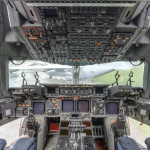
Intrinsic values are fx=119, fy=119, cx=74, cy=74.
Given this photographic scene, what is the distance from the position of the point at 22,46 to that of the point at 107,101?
9.39ft

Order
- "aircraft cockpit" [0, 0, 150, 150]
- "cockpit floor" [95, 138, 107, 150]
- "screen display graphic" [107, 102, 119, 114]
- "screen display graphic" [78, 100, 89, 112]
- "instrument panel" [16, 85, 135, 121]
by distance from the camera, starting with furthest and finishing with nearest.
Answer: "screen display graphic" [78, 100, 89, 112] → "screen display graphic" [107, 102, 119, 114] → "instrument panel" [16, 85, 135, 121] → "cockpit floor" [95, 138, 107, 150] → "aircraft cockpit" [0, 0, 150, 150]

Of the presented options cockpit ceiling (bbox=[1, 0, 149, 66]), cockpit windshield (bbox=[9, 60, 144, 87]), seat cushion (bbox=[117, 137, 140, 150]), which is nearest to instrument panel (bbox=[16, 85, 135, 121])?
cockpit windshield (bbox=[9, 60, 144, 87])

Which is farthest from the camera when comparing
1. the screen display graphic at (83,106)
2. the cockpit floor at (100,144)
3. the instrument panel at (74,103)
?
the screen display graphic at (83,106)

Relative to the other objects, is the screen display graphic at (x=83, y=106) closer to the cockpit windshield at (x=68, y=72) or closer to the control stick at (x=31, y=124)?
the cockpit windshield at (x=68, y=72)

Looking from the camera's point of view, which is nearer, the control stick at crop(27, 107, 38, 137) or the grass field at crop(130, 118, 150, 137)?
the control stick at crop(27, 107, 38, 137)

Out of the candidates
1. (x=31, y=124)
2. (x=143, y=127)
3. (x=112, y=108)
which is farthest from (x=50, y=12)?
(x=143, y=127)

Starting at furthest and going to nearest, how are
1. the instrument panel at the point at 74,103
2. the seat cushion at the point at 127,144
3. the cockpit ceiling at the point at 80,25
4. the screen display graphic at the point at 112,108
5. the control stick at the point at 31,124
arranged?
the screen display graphic at the point at 112,108, the instrument panel at the point at 74,103, the control stick at the point at 31,124, the seat cushion at the point at 127,144, the cockpit ceiling at the point at 80,25

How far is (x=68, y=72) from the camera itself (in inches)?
156

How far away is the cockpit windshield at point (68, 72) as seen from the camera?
12.0 feet

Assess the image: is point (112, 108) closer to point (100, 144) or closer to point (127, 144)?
point (100, 144)

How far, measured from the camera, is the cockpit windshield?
3.66 meters

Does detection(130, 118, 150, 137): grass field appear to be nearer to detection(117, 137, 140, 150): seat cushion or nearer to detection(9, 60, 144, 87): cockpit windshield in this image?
detection(9, 60, 144, 87): cockpit windshield

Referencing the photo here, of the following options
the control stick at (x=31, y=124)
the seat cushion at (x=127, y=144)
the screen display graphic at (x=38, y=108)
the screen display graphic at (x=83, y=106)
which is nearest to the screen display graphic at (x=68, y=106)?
the screen display graphic at (x=83, y=106)

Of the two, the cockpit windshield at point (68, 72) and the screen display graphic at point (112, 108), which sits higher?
the cockpit windshield at point (68, 72)
